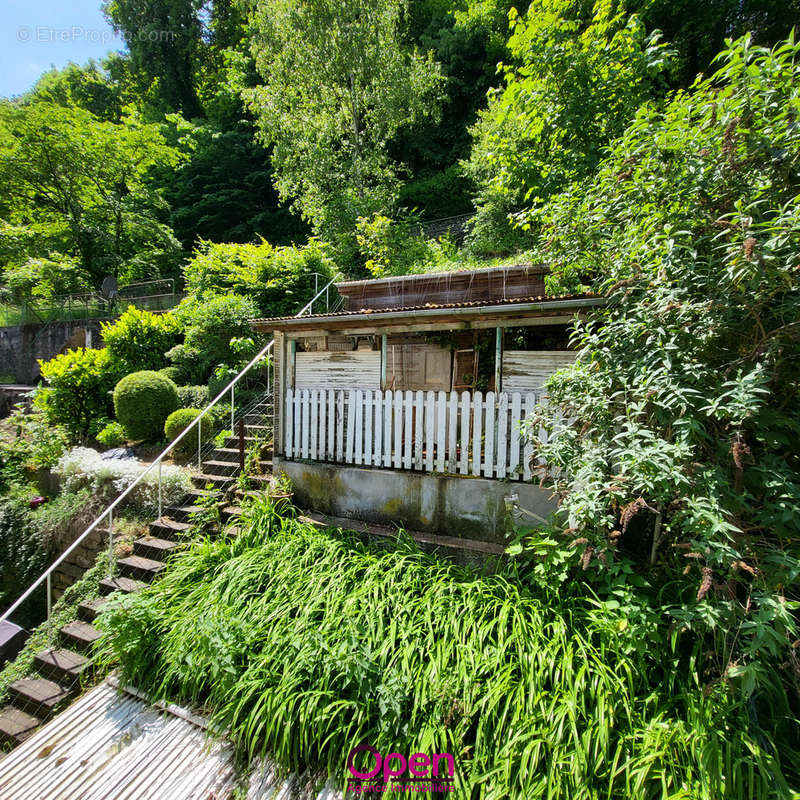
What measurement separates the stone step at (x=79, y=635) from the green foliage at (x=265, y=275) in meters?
7.11

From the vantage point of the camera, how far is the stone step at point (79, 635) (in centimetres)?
420

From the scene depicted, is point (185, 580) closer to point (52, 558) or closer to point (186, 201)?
point (52, 558)

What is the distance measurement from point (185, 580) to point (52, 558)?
4127mm

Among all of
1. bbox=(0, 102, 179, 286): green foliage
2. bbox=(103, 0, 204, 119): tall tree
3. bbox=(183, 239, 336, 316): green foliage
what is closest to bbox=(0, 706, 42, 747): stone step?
bbox=(183, 239, 336, 316): green foliage

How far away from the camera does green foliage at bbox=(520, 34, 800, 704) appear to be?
7.70ft

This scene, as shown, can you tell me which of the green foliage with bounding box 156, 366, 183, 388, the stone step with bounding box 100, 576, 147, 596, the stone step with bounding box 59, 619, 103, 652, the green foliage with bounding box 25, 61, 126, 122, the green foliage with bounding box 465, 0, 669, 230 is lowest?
the stone step with bounding box 59, 619, 103, 652

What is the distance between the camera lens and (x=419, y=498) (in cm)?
452

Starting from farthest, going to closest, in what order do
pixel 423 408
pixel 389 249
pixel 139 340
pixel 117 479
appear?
1. pixel 389 249
2. pixel 139 340
3. pixel 117 479
4. pixel 423 408

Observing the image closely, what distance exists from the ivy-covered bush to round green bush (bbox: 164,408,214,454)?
6.33m

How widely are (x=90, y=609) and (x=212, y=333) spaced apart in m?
6.18

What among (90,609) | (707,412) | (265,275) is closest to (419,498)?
(707,412)

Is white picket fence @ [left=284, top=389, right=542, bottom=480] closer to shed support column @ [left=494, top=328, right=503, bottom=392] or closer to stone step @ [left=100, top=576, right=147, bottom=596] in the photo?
shed support column @ [left=494, top=328, right=503, bottom=392]

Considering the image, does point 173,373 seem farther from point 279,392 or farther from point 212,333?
point 279,392

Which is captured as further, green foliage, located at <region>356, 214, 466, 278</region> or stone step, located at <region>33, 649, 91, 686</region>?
green foliage, located at <region>356, 214, 466, 278</region>
